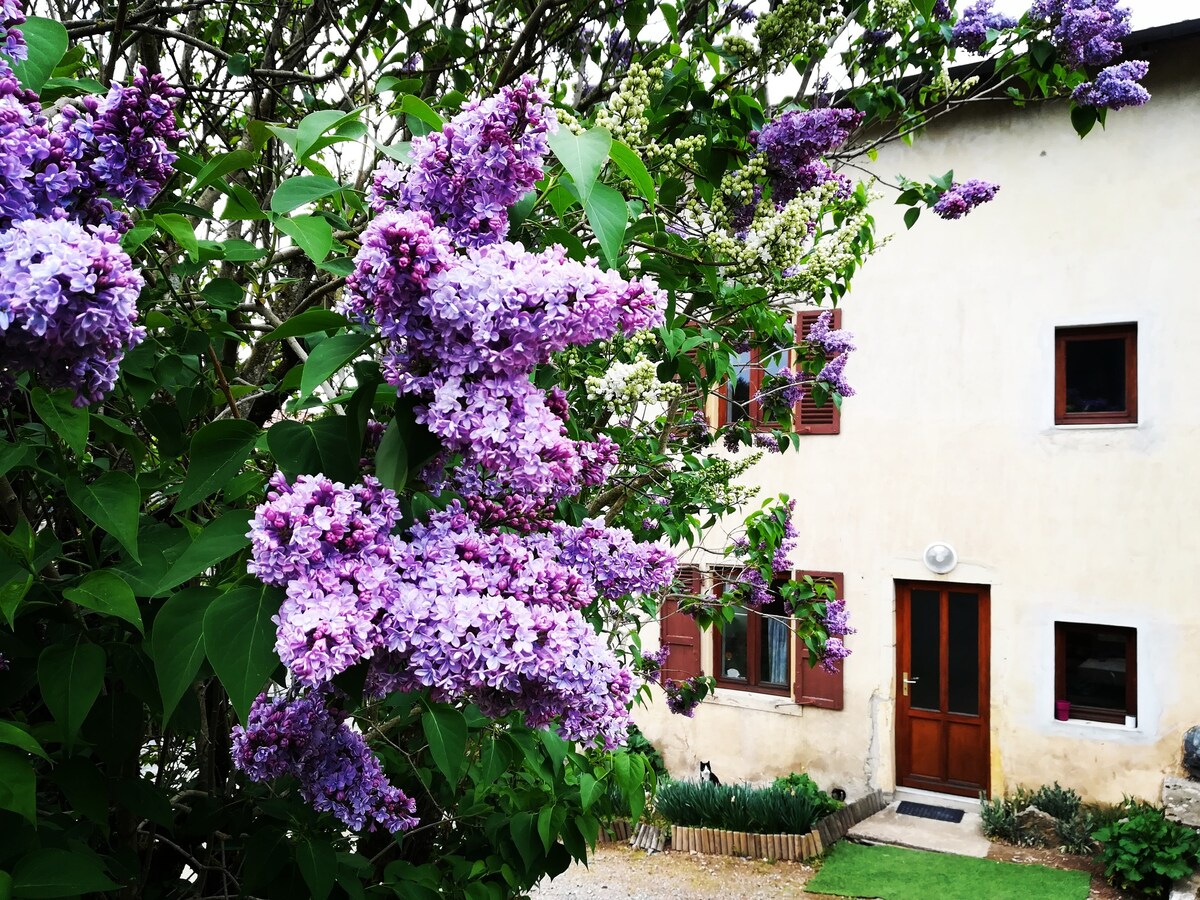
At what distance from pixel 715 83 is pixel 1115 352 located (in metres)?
6.86

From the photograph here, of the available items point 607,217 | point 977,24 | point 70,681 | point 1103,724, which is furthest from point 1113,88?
point 1103,724

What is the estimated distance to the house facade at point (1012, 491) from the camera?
7590 millimetres

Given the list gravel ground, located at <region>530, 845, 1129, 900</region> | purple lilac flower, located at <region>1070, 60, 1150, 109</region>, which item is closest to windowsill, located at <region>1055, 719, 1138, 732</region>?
gravel ground, located at <region>530, 845, 1129, 900</region>

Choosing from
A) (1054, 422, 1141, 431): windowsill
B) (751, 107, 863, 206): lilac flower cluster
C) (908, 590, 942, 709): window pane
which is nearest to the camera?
(751, 107, 863, 206): lilac flower cluster

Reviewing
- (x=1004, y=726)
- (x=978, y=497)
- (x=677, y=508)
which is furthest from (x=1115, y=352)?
(x=677, y=508)

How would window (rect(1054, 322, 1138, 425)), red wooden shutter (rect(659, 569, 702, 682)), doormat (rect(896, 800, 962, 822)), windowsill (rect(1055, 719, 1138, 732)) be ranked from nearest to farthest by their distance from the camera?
windowsill (rect(1055, 719, 1138, 732)) < window (rect(1054, 322, 1138, 425)) < doormat (rect(896, 800, 962, 822)) < red wooden shutter (rect(659, 569, 702, 682))

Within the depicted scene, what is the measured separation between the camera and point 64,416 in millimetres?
1147

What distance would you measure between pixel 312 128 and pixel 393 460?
433 millimetres

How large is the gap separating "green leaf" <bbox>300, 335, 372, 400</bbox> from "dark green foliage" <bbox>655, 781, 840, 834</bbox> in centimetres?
791

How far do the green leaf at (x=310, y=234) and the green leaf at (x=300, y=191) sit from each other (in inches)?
0.7

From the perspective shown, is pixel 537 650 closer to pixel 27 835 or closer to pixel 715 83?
pixel 27 835

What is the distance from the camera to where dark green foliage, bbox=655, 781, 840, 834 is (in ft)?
26.3

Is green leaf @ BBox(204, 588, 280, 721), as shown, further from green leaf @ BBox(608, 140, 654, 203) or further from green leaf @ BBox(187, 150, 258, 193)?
green leaf @ BBox(608, 140, 654, 203)

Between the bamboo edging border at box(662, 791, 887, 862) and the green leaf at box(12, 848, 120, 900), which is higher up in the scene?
the green leaf at box(12, 848, 120, 900)
